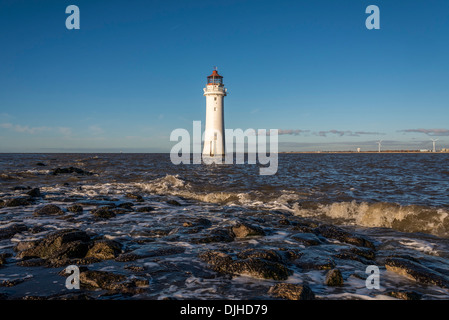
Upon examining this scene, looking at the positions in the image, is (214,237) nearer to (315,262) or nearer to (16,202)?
(315,262)

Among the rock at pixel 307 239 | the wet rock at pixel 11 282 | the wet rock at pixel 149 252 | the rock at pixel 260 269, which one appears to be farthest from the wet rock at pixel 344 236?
the wet rock at pixel 11 282

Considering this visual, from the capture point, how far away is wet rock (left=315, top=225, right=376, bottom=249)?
6.41 m

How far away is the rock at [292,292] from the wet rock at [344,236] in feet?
10.4

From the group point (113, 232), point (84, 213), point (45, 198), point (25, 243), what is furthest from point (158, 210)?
point (45, 198)

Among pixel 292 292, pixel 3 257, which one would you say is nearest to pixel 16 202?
pixel 3 257

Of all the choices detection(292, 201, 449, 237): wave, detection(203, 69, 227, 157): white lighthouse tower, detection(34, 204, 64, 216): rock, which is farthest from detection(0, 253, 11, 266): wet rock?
detection(203, 69, 227, 157): white lighthouse tower

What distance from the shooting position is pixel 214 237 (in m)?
6.46

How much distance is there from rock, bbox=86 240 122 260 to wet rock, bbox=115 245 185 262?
170 millimetres

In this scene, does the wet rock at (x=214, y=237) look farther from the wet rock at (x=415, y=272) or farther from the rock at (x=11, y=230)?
the rock at (x=11, y=230)

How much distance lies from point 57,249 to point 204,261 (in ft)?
8.74

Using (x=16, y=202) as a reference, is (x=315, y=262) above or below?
below

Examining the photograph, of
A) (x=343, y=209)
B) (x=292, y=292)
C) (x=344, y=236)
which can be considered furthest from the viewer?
(x=343, y=209)
